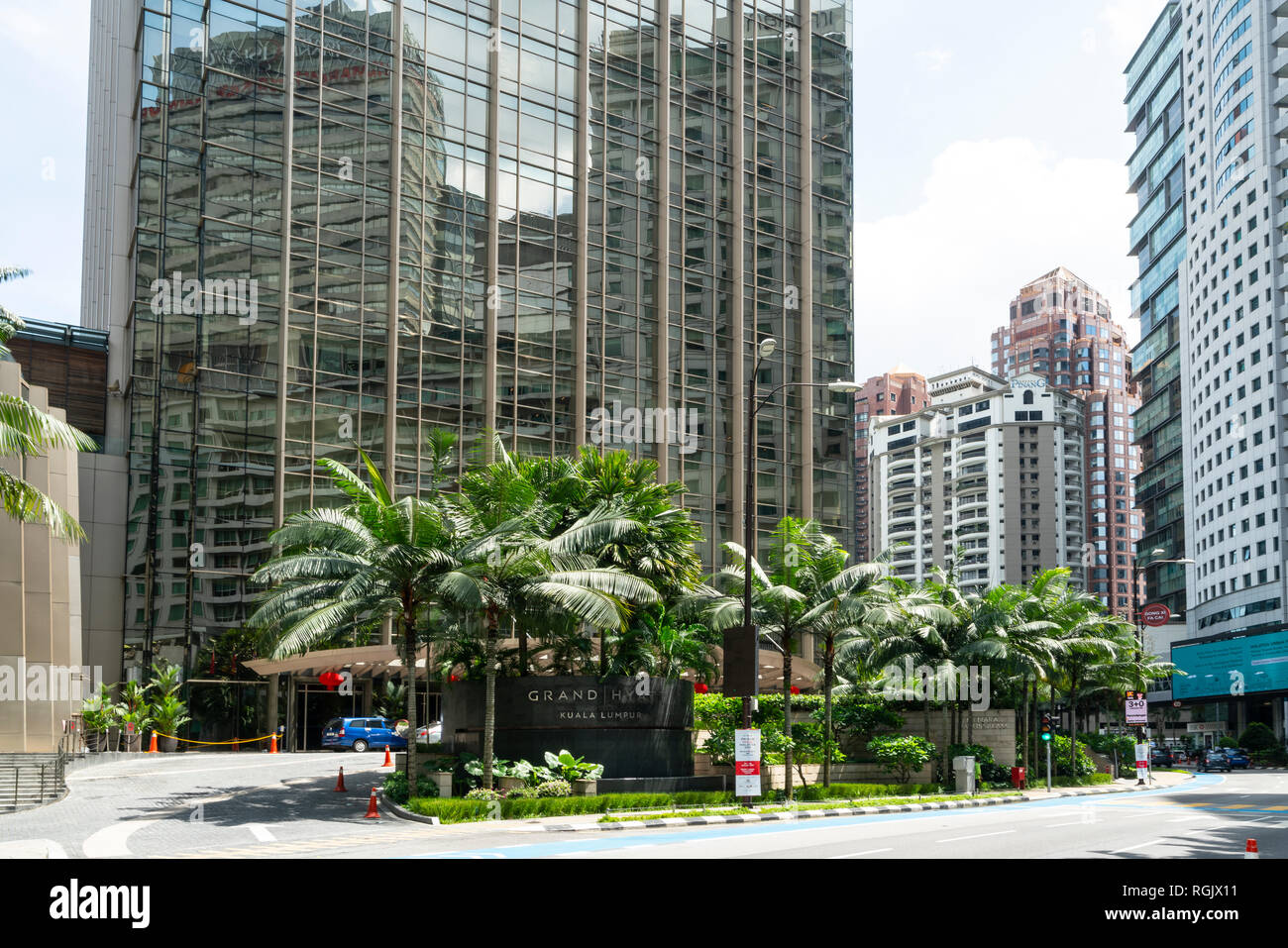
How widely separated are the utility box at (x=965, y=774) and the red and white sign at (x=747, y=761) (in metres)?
12.3

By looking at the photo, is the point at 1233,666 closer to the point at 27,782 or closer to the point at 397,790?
the point at 397,790

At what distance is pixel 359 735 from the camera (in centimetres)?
4841

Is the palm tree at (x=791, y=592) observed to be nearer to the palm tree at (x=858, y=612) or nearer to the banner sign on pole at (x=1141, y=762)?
the palm tree at (x=858, y=612)

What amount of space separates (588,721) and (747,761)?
436cm

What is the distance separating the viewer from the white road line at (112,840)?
62.7 feet

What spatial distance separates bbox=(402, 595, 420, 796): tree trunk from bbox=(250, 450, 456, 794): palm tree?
23mm

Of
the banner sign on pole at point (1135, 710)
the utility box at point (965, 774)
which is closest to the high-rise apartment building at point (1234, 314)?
the banner sign on pole at point (1135, 710)

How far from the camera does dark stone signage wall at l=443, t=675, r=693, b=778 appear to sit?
29.7m

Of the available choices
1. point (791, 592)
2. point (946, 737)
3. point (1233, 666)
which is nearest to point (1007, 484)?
point (1233, 666)

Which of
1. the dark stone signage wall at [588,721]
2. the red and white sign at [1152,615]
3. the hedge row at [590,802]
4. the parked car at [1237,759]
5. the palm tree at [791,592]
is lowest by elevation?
the parked car at [1237,759]

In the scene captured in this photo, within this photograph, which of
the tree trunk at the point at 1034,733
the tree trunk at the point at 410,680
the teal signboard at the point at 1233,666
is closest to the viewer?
the tree trunk at the point at 410,680

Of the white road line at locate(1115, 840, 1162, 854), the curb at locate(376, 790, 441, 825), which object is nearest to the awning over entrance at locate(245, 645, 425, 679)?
the curb at locate(376, 790, 441, 825)

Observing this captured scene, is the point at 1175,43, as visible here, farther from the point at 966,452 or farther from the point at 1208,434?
the point at 966,452

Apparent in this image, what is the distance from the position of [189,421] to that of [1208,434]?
299 feet
